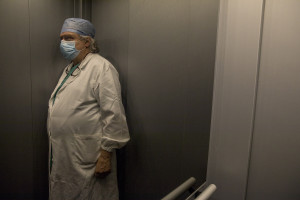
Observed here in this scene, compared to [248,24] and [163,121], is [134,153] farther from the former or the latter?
[248,24]

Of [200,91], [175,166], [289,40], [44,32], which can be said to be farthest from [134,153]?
[289,40]

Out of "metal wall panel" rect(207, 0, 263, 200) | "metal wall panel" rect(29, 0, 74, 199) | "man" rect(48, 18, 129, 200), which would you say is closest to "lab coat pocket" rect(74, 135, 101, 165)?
"man" rect(48, 18, 129, 200)

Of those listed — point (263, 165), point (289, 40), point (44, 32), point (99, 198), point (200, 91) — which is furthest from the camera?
point (44, 32)

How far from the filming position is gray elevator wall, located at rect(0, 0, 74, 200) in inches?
56.6

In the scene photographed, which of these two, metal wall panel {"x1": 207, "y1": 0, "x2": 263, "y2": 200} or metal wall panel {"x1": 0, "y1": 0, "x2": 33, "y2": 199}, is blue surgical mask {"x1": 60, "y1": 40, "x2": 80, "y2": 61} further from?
metal wall panel {"x1": 207, "y1": 0, "x2": 263, "y2": 200}

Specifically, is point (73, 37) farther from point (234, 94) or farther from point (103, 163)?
point (234, 94)

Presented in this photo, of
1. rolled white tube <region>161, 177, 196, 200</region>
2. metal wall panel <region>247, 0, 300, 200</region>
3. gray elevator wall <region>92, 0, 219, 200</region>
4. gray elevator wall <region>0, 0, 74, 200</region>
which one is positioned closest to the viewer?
rolled white tube <region>161, 177, 196, 200</region>

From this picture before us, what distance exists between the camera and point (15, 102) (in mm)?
1497

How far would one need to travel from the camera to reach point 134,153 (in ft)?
5.49

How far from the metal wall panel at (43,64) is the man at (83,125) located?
0.21 meters

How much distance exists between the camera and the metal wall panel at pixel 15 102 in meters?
1.41

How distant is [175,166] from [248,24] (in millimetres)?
926

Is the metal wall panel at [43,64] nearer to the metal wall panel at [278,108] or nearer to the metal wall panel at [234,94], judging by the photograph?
the metal wall panel at [234,94]

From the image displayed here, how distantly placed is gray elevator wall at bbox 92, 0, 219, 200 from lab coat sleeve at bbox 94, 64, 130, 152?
226mm
